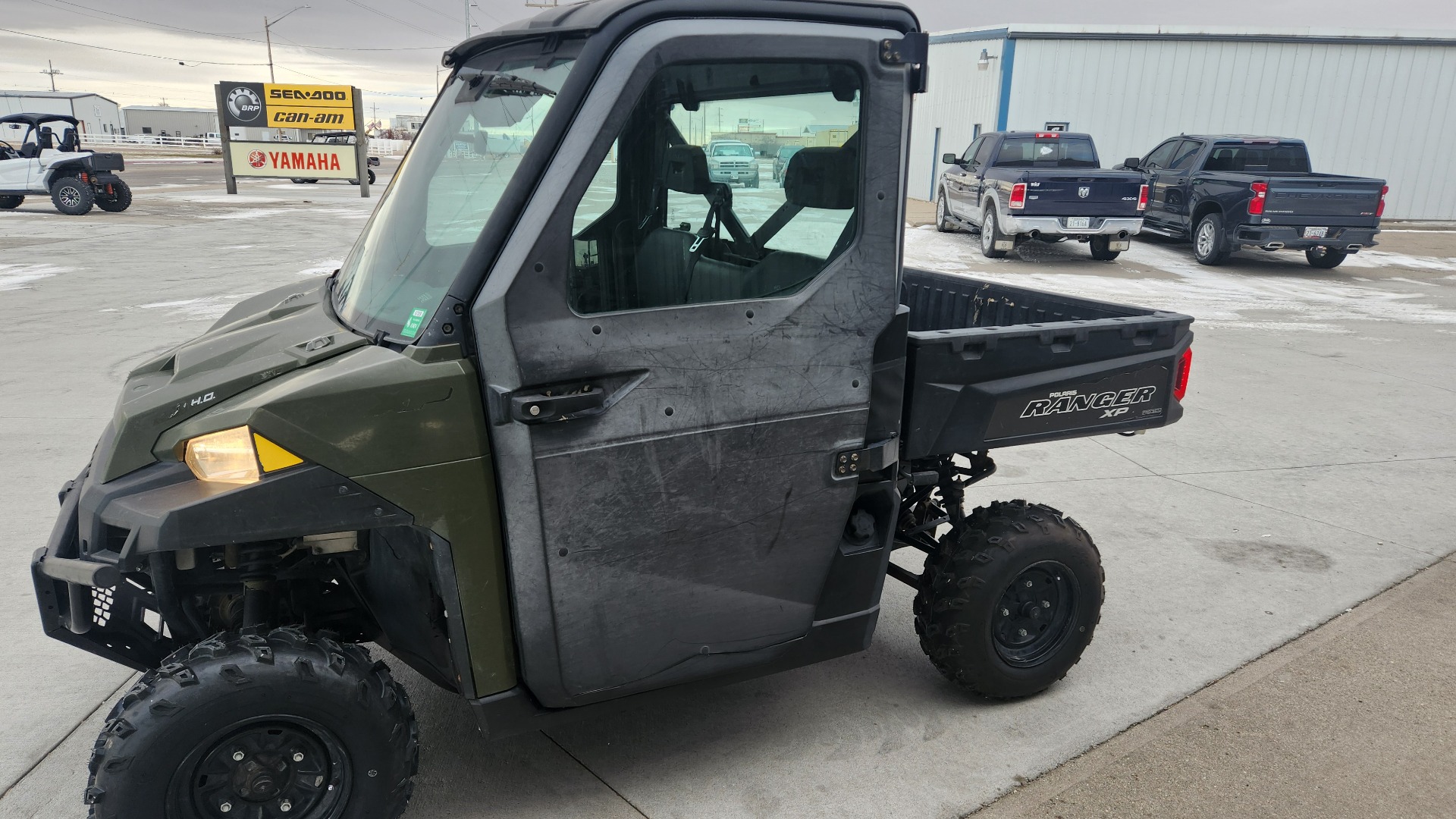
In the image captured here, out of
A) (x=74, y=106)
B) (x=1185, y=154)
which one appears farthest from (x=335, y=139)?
(x=74, y=106)

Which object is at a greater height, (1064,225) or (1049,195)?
(1049,195)

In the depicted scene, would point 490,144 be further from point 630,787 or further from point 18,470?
point 18,470

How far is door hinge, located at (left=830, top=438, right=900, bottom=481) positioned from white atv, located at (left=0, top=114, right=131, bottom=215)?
70.2ft

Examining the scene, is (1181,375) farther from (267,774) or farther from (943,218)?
(943,218)

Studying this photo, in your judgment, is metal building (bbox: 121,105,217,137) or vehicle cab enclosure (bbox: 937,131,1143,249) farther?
metal building (bbox: 121,105,217,137)

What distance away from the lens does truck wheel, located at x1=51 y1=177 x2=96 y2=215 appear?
2005 cm

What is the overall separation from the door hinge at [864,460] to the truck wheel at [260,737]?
1.38 meters

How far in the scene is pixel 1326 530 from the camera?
208 inches

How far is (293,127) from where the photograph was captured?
26734 millimetres

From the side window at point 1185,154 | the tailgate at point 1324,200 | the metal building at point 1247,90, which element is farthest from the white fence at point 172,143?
the tailgate at point 1324,200

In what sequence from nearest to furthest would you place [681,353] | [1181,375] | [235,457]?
[235,457], [681,353], [1181,375]

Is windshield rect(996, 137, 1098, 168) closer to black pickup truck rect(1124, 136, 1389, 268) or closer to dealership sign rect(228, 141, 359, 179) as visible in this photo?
black pickup truck rect(1124, 136, 1389, 268)

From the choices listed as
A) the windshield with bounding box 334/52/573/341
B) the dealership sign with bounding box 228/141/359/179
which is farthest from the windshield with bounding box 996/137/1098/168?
the dealership sign with bounding box 228/141/359/179

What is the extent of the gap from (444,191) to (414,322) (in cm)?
47
